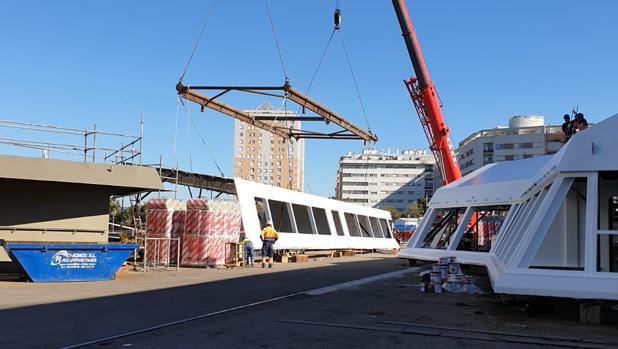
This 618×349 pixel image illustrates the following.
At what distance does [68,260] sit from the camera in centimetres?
1659

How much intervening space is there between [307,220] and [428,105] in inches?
400

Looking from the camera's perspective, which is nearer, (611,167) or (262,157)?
(611,167)

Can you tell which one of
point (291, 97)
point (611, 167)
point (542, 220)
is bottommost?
point (542, 220)

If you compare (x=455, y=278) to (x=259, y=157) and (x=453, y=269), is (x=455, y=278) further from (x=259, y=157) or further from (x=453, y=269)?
(x=259, y=157)

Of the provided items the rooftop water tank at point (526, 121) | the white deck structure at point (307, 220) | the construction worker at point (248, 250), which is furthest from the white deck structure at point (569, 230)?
the rooftop water tank at point (526, 121)

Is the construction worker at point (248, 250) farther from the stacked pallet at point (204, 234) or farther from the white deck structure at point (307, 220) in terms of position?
the stacked pallet at point (204, 234)

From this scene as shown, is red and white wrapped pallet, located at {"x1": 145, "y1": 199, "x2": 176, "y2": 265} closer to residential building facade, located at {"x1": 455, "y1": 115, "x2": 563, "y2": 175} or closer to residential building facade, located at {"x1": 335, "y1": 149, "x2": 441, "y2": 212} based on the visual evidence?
residential building facade, located at {"x1": 455, "y1": 115, "x2": 563, "y2": 175}

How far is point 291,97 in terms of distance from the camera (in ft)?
74.3

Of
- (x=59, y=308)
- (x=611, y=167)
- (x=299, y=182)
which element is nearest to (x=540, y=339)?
(x=611, y=167)

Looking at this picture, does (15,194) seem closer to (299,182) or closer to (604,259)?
(604,259)

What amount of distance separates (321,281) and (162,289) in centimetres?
470

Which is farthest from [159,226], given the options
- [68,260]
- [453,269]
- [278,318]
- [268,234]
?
[278,318]

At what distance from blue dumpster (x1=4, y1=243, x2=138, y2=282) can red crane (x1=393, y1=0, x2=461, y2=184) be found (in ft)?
49.5

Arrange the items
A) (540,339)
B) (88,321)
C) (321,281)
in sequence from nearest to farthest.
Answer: (540,339) < (88,321) < (321,281)
